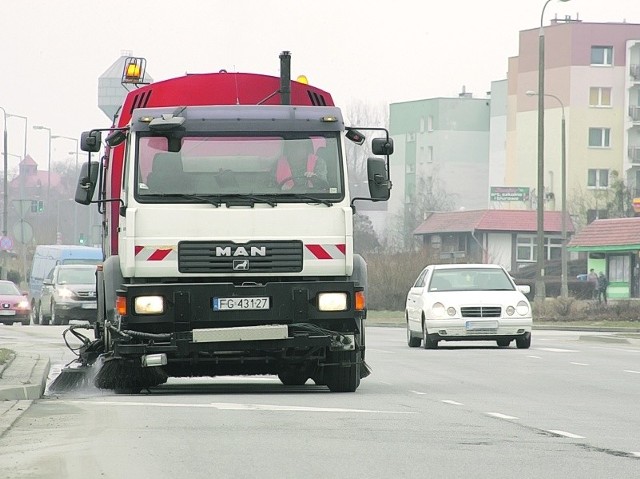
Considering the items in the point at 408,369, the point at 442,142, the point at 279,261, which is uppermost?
the point at 442,142

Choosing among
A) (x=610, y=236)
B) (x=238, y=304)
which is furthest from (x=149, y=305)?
(x=610, y=236)

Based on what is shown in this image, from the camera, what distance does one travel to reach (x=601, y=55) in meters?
114

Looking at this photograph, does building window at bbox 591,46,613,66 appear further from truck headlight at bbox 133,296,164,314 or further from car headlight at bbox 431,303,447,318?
truck headlight at bbox 133,296,164,314

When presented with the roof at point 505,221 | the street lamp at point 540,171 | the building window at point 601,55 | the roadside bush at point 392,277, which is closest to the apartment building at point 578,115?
the building window at point 601,55

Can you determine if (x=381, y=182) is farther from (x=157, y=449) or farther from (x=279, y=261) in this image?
(x=157, y=449)

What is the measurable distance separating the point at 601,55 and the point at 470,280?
8633cm

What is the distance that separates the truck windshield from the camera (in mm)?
15523

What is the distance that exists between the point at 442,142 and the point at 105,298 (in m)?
124

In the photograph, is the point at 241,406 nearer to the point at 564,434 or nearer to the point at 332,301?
the point at 332,301

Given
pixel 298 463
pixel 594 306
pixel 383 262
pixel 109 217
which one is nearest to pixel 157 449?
pixel 298 463

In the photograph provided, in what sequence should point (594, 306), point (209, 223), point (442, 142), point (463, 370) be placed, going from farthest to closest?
point (442, 142)
point (594, 306)
point (463, 370)
point (209, 223)

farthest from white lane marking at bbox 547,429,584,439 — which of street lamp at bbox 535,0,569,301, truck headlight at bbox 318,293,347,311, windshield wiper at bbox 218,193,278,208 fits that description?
street lamp at bbox 535,0,569,301

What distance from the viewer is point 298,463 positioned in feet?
32.7

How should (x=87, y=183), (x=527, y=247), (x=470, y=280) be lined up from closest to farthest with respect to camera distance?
1. (x=87, y=183)
2. (x=470, y=280)
3. (x=527, y=247)
